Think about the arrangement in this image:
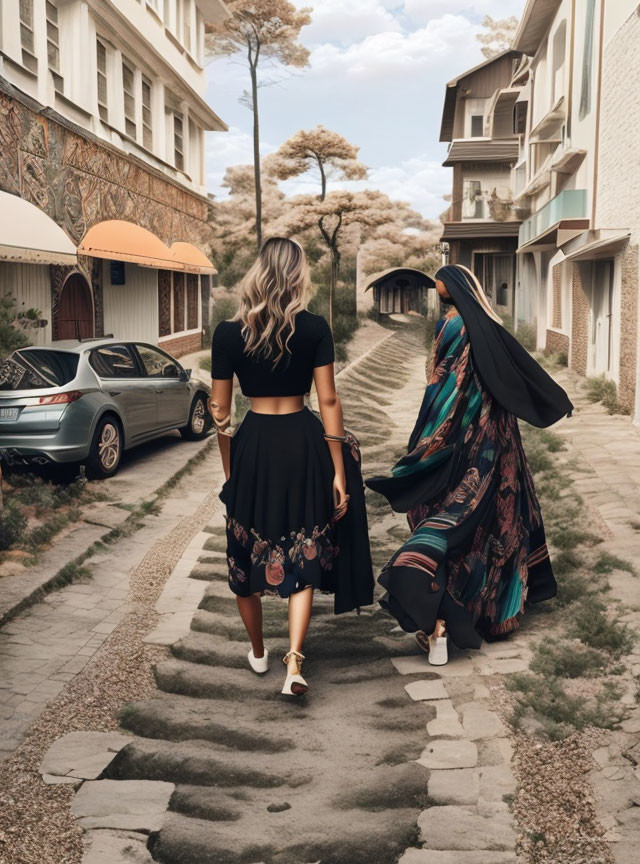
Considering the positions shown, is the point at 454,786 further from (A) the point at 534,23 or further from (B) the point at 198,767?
(A) the point at 534,23

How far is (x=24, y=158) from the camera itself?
13992mm

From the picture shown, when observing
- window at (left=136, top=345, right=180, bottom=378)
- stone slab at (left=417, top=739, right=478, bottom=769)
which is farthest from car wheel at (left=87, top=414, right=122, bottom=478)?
stone slab at (left=417, top=739, right=478, bottom=769)

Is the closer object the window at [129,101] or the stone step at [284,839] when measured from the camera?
the stone step at [284,839]

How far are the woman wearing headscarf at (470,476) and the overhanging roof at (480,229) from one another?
91.0 ft

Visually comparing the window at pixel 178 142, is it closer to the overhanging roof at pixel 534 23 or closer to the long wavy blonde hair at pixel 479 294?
the overhanging roof at pixel 534 23

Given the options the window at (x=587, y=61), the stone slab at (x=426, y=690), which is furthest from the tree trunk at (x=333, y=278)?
the stone slab at (x=426, y=690)

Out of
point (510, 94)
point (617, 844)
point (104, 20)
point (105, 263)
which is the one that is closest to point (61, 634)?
point (617, 844)

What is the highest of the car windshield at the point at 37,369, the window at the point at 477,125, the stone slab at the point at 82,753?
the window at the point at 477,125

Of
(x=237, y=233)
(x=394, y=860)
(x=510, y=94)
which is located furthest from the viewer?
(x=237, y=233)

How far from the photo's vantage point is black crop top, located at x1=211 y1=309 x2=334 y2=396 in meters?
4.35

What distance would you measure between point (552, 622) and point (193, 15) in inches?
994

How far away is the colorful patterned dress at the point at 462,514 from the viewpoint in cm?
473

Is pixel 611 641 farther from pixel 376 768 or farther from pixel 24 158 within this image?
pixel 24 158

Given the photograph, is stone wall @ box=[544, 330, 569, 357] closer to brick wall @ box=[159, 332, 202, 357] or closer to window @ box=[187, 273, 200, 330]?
brick wall @ box=[159, 332, 202, 357]
